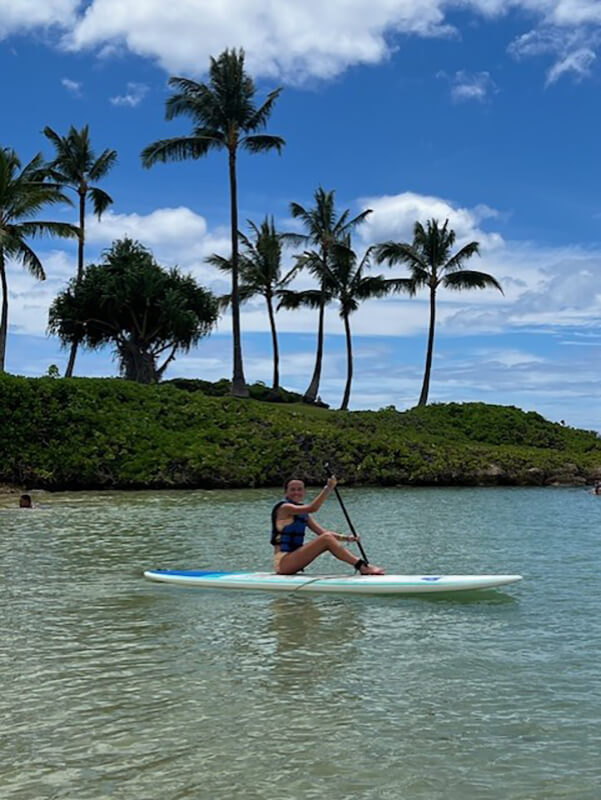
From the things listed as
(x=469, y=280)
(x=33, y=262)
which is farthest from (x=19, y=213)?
(x=469, y=280)

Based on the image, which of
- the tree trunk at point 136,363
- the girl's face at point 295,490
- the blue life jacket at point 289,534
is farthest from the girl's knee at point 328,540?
the tree trunk at point 136,363

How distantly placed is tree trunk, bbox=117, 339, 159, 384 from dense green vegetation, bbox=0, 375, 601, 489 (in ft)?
38.2

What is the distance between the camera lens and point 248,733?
20.4 feet

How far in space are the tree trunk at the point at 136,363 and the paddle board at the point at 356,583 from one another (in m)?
36.3

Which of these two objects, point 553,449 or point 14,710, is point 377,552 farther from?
point 553,449

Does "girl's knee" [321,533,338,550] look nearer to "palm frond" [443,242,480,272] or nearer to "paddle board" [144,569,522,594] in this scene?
"paddle board" [144,569,522,594]

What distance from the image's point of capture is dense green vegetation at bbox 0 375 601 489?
30.0 meters

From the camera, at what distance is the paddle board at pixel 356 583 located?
432 inches

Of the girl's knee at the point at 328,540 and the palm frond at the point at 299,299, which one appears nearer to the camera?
the girl's knee at the point at 328,540

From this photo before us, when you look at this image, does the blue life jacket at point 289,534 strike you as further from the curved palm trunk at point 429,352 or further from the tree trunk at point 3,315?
the curved palm trunk at point 429,352

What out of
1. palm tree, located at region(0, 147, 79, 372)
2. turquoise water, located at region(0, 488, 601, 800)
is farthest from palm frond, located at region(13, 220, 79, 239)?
turquoise water, located at region(0, 488, 601, 800)

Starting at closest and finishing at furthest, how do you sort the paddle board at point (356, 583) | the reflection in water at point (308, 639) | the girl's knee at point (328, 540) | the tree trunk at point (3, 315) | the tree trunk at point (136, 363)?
the reflection in water at point (308, 639) → the paddle board at point (356, 583) → the girl's knee at point (328, 540) → the tree trunk at point (3, 315) → the tree trunk at point (136, 363)

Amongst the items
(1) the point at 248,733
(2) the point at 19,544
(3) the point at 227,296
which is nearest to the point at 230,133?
(3) the point at 227,296

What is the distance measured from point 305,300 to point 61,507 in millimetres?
31772
